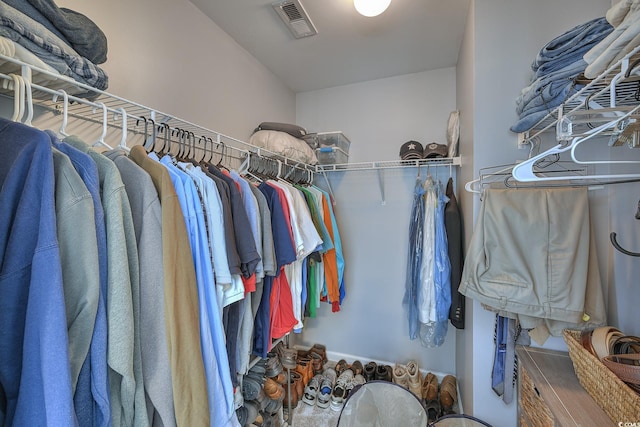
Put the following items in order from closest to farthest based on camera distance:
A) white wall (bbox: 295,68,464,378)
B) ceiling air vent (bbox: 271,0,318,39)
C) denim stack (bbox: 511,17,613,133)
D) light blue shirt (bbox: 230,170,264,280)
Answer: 1. denim stack (bbox: 511,17,613,133)
2. light blue shirt (bbox: 230,170,264,280)
3. ceiling air vent (bbox: 271,0,318,39)
4. white wall (bbox: 295,68,464,378)

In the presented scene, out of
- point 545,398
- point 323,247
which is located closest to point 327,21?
point 323,247

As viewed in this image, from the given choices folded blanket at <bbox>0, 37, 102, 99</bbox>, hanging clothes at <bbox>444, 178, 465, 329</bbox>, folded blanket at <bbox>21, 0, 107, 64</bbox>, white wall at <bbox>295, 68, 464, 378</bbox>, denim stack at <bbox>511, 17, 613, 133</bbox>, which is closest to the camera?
folded blanket at <bbox>0, 37, 102, 99</bbox>

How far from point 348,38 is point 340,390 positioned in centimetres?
253

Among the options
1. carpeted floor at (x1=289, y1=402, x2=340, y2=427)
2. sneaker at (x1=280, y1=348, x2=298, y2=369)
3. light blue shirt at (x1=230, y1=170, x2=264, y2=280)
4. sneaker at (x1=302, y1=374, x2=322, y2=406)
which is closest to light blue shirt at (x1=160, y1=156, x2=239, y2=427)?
light blue shirt at (x1=230, y1=170, x2=264, y2=280)

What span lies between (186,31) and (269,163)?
2.79 ft

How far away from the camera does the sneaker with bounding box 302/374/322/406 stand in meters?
1.94

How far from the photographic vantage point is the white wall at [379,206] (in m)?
2.20

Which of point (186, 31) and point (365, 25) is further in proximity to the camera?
point (365, 25)

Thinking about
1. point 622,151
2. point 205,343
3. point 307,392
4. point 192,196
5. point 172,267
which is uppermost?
point 622,151

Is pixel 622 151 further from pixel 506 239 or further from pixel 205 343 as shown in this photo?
pixel 205 343

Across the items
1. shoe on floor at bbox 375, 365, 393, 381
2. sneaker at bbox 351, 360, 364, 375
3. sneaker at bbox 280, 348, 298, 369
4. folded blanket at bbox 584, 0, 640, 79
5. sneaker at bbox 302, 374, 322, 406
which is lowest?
sneaker at bbox 302, 374, 322, 406

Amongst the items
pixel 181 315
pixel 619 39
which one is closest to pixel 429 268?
pixel 619 39

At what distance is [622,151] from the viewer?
108 centimetres

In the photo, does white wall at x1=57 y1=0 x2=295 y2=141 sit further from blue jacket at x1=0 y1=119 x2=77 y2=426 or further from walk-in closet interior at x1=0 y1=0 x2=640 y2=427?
blue jacket at x1=0 y1=119 x2=77 y2=426
